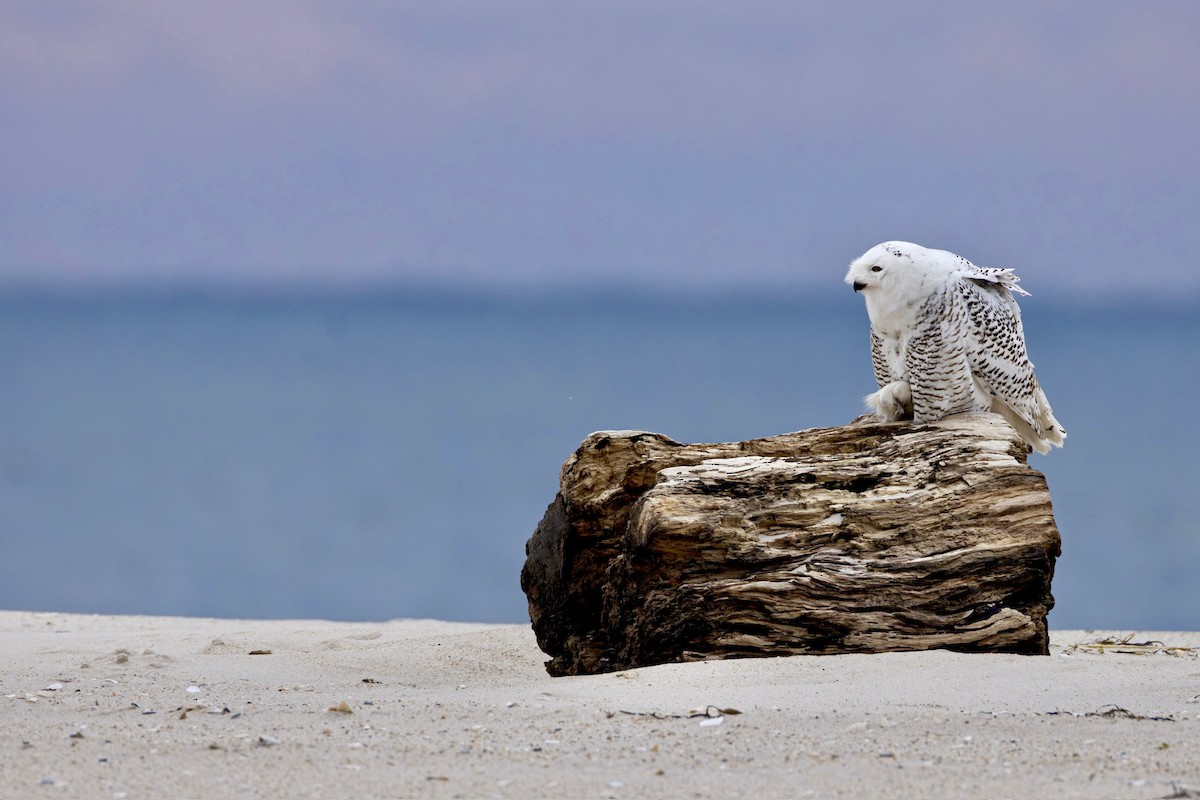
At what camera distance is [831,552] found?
6.25 metres

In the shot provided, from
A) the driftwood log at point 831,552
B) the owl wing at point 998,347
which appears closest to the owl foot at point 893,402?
the owl wing at point 998,347

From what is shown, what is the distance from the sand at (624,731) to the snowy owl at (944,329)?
161 centimetres

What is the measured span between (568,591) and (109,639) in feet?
11.9

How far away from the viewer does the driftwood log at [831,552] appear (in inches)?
242

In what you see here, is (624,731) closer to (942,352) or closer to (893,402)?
(942,352)

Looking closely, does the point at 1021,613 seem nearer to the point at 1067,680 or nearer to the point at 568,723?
the point at 1067,680

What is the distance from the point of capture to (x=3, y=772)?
409cm

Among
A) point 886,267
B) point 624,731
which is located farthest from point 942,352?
point 624,731

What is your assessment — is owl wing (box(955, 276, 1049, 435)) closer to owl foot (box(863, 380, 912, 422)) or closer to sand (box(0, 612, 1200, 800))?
owl foot (box(863, 380, 912, 422))

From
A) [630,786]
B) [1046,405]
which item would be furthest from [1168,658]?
[630,786]

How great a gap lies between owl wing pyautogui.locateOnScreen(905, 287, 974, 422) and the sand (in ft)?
5.20

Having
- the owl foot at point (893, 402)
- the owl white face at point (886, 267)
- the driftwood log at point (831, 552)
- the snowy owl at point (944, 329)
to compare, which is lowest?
the driftwood log at point (831, 552)

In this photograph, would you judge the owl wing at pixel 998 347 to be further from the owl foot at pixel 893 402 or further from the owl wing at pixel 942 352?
the owl foot at pixel 893 402

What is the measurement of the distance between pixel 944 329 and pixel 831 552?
64.2 inches
